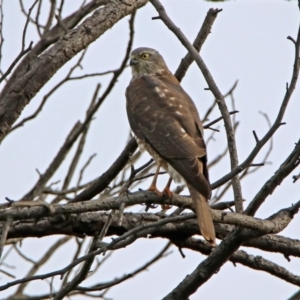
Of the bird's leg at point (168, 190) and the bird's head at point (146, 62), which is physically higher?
the bird's head at point (146, 62)

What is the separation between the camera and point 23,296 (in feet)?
17.5

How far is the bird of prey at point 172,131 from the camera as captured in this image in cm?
454

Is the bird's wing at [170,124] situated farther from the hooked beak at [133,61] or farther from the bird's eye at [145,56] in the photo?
the bird's eye at [145,56]

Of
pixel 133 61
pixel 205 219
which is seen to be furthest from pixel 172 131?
pixel 133 61

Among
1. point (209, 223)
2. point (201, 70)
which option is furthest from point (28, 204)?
point (201, 70)

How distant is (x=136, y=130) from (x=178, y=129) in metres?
0.36

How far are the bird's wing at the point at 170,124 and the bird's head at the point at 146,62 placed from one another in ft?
1.73

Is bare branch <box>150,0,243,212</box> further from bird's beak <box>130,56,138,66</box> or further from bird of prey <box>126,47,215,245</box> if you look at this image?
bird's beak <box>130,56,138,66</box>

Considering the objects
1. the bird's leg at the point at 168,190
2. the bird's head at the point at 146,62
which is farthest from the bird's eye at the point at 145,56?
the bird's leg at the point at 168,190

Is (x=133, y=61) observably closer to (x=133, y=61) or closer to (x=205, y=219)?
(x=133, y=61)

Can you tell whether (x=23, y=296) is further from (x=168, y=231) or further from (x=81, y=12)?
(x=81, y=12)

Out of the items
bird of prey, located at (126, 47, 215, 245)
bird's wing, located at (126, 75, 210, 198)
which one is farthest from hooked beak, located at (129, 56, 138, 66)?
bird's wing, located at (126, 75, 210, 198)

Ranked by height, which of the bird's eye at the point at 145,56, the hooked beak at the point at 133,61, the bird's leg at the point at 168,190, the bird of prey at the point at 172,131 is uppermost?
the bird's eye at the point at 145,56

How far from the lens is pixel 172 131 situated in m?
5.38
